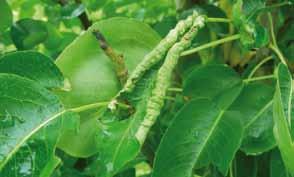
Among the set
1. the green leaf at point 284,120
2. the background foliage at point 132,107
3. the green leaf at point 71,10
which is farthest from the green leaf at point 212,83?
the green leaf at point 71,10

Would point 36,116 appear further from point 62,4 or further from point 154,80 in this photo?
point 62,4

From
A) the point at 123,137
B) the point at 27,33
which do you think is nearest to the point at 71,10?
the point at 27,33

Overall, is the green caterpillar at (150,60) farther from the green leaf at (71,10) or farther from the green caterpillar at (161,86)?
the green leaf at (71,10)

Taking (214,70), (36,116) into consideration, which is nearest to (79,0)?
(214,70)

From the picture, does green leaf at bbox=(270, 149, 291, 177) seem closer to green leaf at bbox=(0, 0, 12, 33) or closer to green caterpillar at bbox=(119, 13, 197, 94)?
green caterpillar at bbox=(119, 13, 197, 94)

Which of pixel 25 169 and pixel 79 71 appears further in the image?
pixel 79 71

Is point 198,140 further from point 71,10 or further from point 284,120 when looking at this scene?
point 71,10
